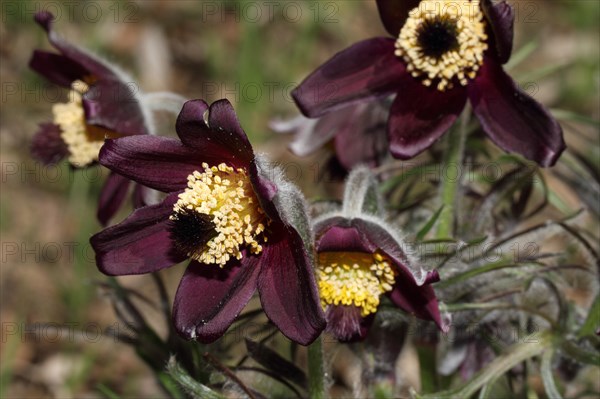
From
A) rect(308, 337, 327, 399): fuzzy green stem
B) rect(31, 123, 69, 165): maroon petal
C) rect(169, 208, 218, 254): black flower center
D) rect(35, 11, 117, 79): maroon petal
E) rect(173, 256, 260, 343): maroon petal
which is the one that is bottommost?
rect(308, 337, 327, 399): fuzzy green stem

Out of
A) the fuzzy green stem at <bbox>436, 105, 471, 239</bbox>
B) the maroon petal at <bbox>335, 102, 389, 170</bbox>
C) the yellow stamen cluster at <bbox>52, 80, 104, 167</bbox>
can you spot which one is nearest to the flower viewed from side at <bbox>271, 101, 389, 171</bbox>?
the maroon petal at <bbox>335, 102, 389, 170</bbox>

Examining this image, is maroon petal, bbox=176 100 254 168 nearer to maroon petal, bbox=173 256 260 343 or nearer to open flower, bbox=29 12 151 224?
maroon petal, bbox=173 256 260 343

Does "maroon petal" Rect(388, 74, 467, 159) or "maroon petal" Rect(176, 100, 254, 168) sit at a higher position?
"maroon petal" Rect(176, 100, 254, 168)

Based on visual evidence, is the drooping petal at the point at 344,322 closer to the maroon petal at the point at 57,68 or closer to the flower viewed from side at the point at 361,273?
the flower viewed from side at the point at 361,273

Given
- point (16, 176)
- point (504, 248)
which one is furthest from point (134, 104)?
point (16, 176)

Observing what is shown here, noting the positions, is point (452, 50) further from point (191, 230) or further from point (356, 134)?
point (191, 230)

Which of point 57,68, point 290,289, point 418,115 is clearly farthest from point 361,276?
point 57,68

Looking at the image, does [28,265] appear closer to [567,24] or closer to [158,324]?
[158,324]

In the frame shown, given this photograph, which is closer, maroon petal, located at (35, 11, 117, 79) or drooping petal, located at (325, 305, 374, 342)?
drooping petal, located at (325, 305, 374, 342)
